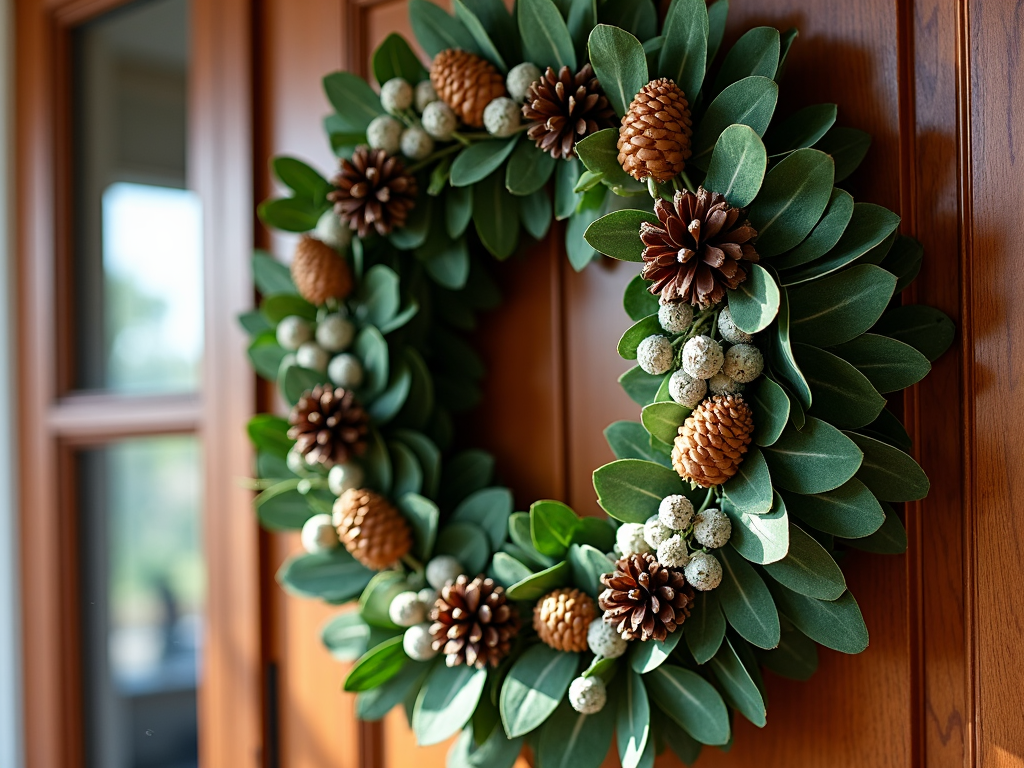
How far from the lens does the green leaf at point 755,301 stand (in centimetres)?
60

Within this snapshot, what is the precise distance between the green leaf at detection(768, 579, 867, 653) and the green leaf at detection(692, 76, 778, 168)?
1.15 ft

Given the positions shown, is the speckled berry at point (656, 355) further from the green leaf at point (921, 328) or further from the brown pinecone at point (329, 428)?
the brown pinecone at point (329, 428)

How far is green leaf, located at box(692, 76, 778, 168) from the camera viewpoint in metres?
0.65

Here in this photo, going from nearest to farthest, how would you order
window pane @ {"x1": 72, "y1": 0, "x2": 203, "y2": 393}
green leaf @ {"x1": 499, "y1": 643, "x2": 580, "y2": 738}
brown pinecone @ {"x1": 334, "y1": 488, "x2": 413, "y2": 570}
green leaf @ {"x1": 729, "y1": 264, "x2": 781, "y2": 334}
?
green leaf @ {"x1": 729, "y1": 264, "x2": 781, "y2": 334}, green leaf @ {"x1": 499, "y1": 643, "x2": 580, "y2": 738}, brown pinecone @ {"x1": 334, "y1": 488, "x2": 413, "y2": 570}, window pane @ {"x1": 72, "y1": 0, "x2": 203, "y2": 393}

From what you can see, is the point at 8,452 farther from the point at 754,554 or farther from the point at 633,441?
the point at 754,554

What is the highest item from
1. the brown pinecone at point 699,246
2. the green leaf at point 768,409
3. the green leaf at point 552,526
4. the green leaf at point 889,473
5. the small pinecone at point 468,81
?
the small pinecone at point 468,81

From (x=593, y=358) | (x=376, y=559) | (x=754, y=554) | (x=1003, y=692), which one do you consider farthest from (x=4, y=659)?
(x=1003, y=692)

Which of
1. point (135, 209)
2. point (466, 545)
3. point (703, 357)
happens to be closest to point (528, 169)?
point (703, 357)

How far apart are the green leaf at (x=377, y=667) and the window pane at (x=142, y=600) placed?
471mm

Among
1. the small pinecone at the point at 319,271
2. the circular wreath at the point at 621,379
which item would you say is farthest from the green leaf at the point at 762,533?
the small pinecone at the point at 319,271

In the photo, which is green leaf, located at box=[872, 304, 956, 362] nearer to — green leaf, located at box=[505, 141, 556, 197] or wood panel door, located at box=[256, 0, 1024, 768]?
wood panel door, located at box=[256, 0, 1024, 768]

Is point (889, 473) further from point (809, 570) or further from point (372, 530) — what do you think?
point (372, 530)

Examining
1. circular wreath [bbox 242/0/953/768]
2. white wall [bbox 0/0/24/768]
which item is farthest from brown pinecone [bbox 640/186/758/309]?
white wall [bbox 0/0/24/768]

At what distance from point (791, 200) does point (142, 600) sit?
1.09 metres
